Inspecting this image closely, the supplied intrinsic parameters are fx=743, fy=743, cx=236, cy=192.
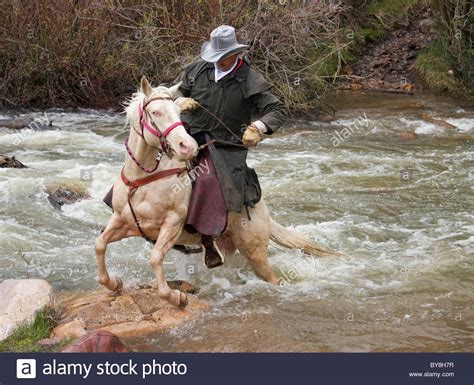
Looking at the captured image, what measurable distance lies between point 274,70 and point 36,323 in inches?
420

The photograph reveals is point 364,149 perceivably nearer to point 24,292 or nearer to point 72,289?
point 72,289

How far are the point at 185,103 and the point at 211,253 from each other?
1355mm

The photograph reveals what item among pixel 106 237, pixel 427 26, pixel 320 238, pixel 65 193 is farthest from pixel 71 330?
pixel 427 26

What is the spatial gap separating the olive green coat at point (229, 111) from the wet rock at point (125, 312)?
1005 mm

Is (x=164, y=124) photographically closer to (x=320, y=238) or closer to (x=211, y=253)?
(x=211, y=253)

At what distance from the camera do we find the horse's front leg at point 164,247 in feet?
18.8

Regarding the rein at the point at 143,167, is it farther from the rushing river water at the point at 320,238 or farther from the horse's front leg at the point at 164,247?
the rushing river water at the point at 320,238

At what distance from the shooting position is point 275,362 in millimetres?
5242

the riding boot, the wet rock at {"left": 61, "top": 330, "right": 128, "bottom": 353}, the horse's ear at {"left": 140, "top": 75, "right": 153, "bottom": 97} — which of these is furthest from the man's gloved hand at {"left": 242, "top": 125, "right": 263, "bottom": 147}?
the wet rock at {"left": 61, "top": 330, "right": 128, "bottom": 353}

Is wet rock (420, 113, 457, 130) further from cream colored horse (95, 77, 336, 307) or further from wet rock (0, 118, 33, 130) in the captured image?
cream colored horse (95, 77, 336, 307)

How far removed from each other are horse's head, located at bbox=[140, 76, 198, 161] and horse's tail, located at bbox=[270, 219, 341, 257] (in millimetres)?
1830

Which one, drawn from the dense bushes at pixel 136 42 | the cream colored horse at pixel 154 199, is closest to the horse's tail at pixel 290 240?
the cream colored horse at pixel 154 199

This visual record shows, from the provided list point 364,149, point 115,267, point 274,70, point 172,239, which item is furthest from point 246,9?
point 172,239

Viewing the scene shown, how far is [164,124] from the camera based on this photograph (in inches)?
208
